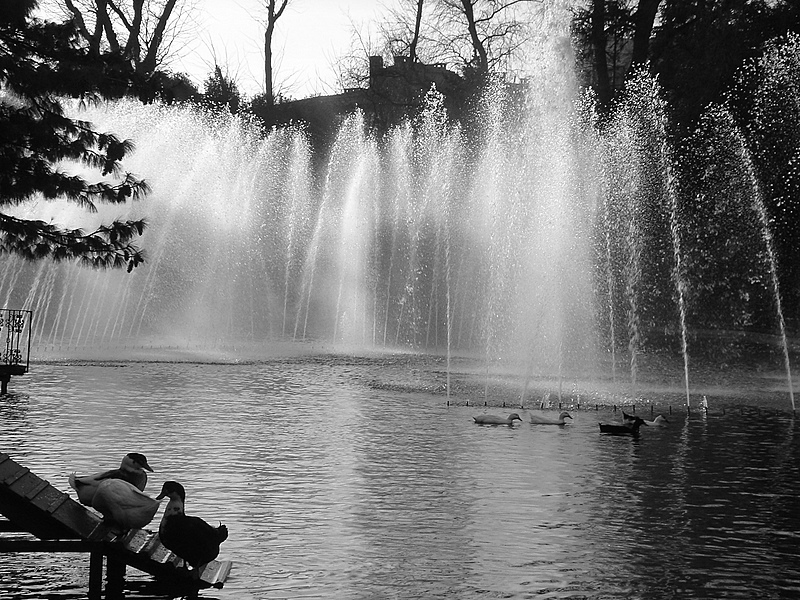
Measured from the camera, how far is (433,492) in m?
10.6

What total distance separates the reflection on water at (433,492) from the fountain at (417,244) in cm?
1097

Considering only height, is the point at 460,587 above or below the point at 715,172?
below

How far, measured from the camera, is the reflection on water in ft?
25.1

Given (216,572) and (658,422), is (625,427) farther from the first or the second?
(216,572)

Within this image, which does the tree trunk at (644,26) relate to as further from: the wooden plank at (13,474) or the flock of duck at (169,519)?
the wooden plank at (13,474)

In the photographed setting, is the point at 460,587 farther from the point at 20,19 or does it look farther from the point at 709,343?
the point at 709,343

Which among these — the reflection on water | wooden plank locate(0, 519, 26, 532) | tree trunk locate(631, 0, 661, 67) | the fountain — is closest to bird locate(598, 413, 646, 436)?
the reflection on water

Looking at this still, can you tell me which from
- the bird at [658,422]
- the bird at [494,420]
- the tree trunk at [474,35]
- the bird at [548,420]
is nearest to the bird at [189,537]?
the bird at [494,420]

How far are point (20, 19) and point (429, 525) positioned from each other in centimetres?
1060

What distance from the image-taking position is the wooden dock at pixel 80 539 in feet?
22.7

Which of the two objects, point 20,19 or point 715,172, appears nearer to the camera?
point 20,19

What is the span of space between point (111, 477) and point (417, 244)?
108ft

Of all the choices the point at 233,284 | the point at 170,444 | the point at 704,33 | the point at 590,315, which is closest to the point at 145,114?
the point at 233,284

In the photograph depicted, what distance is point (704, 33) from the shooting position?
3450cm
